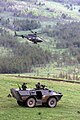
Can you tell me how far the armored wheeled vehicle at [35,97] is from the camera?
1168 inches

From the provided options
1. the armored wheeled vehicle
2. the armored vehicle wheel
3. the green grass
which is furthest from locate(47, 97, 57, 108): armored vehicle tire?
the armored vehicle wheel

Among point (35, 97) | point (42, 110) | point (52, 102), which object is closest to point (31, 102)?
point (35, 97)

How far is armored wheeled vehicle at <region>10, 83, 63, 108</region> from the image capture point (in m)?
29.7

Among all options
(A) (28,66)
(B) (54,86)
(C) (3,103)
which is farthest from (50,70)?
(C) (3,103)

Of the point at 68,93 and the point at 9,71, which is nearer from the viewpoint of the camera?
the point at 68,93

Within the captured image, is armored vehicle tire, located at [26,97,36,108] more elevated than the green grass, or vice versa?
armored vehicle tire, located at [26,97,36,108]

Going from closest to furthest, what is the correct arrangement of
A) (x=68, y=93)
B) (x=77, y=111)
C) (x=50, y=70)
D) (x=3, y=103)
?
(x=77, y=111) → (x=3, y=103) → (x=68, y=93) → (x=50, y=70)

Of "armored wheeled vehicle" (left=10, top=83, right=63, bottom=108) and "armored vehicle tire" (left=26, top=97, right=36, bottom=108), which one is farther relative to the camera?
"armored vehicle tire" (left=26, top=97, right=36, bottom=108)

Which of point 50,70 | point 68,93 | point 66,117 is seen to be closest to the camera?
point 66,117

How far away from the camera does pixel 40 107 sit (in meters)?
30.7

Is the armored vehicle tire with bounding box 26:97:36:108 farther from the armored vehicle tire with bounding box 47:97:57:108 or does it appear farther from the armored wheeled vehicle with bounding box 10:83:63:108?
the armored vehicle tire with bounding box 47:97:57:108

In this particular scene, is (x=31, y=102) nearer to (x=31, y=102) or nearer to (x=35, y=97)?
(x=31, y=102)

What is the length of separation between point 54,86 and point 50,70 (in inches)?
5760

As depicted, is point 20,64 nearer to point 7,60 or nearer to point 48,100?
point 7,60
